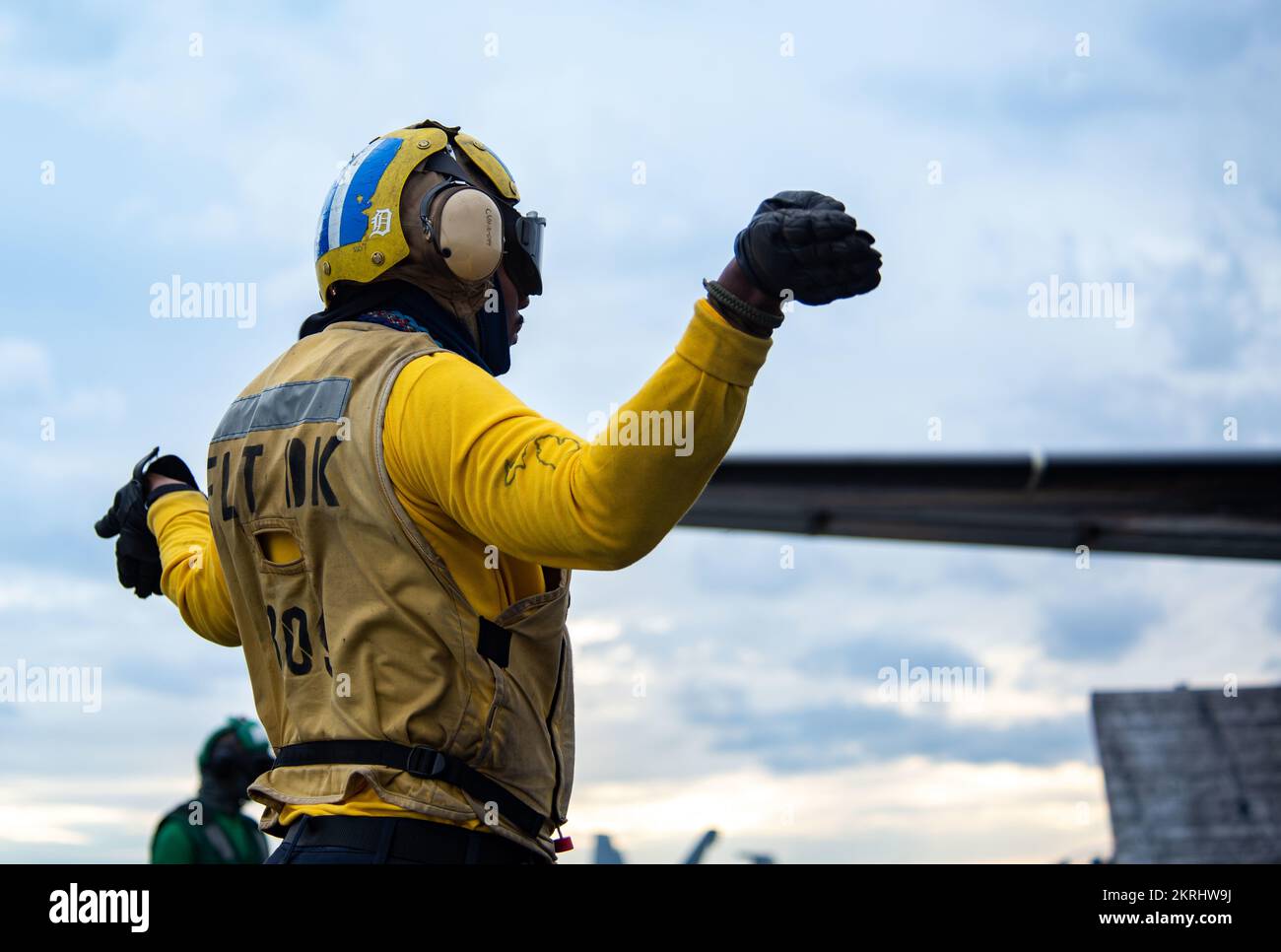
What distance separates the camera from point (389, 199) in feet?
9.98

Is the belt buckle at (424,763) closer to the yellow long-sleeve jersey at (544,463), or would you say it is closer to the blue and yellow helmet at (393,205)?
the yellow long-sleeve jersey at (544,463)

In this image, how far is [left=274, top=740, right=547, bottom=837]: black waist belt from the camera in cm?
245

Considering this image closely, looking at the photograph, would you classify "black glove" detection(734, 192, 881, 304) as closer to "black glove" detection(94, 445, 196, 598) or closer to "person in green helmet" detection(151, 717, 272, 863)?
"black glove" detection(94, 445, 196, 598)

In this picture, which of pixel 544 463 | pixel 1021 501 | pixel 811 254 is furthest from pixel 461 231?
pixel 1021 501

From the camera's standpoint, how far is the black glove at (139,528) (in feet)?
11.9

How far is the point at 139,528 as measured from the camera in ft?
12.0

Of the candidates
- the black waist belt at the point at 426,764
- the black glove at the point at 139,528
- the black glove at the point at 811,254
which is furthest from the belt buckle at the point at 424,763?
the black glove at the point at 139,528

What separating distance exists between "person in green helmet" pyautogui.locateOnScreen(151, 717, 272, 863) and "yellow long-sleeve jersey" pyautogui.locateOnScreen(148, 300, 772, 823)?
5473 mm

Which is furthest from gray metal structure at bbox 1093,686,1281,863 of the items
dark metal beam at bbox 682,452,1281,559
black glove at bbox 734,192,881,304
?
black glove at bbox 734,192,881,304

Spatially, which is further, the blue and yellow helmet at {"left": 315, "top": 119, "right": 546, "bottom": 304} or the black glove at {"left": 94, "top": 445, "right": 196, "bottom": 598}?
the black glove at {"left": 94, "top": 445, "right": 196, "bottom": 598}

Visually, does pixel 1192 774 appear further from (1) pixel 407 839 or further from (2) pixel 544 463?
(2) pixel 544 463

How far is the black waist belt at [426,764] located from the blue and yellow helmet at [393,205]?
1.17m
